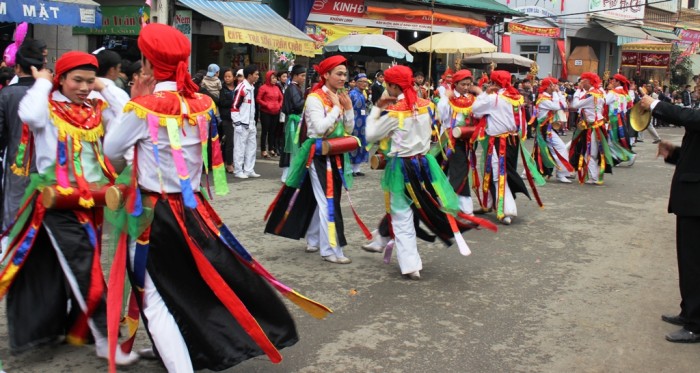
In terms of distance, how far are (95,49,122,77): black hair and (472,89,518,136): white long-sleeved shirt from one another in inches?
187

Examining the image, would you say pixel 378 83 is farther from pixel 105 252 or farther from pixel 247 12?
pixel 105 252

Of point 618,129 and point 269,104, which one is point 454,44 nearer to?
point 618,129

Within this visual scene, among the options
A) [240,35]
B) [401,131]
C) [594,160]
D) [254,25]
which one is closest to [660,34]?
[254,25]

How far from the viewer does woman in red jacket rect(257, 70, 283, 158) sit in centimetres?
1307

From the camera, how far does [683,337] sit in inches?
192

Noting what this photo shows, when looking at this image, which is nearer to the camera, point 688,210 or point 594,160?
point 688,210

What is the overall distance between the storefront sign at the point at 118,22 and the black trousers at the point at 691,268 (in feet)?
39.0

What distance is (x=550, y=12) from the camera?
100 ft

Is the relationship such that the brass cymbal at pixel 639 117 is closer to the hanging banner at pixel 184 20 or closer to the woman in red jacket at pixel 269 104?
the woman in red jacket at pixel 269 104

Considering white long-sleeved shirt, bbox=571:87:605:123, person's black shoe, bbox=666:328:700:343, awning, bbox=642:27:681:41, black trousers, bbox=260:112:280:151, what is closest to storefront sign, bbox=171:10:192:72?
black trousers, bbox=260:112:280:151

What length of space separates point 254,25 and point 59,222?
37.2 feet

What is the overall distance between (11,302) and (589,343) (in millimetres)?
3440

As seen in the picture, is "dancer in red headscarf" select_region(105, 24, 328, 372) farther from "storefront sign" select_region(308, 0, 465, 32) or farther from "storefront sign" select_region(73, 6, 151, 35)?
"storefront sign" select_region(308, 0, 465, 32)

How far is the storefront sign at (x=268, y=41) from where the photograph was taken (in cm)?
1398
